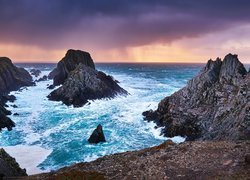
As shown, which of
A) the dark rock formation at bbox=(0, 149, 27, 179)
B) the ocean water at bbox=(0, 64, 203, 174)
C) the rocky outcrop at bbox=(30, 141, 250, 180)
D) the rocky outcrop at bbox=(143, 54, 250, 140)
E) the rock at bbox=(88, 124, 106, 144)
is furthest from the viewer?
the rock at bbox=(88, 124, 106, 144)

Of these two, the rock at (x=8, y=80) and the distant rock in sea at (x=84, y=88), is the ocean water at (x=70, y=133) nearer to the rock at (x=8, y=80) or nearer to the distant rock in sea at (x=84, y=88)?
the distant rock in sea at (x=84, y=88)

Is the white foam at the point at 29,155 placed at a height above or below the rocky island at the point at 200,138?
below

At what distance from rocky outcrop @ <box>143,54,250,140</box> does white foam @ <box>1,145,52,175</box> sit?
1883 centimetres

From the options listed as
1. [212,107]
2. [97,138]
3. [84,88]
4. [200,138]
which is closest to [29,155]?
[97,138]

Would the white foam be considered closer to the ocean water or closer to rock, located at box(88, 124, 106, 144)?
the ocean water

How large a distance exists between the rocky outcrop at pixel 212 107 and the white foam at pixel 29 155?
1883cm

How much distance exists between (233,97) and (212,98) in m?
4.69

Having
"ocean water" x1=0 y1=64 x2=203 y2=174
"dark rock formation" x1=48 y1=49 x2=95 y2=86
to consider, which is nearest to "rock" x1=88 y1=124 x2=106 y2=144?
"ocean water" x1=0 y1=64 x2=203 y2=174

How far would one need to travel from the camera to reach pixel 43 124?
54469mm

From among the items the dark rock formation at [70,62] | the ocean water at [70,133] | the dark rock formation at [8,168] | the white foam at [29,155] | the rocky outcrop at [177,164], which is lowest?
the white foam at [29,155]

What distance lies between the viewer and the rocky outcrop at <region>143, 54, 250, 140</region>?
37.2m

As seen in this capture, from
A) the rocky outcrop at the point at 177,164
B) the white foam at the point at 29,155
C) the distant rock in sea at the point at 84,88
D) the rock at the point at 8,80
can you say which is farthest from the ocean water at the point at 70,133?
the rock at the point at 8,80

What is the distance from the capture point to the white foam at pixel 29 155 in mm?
33969

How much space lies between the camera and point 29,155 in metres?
38.2
